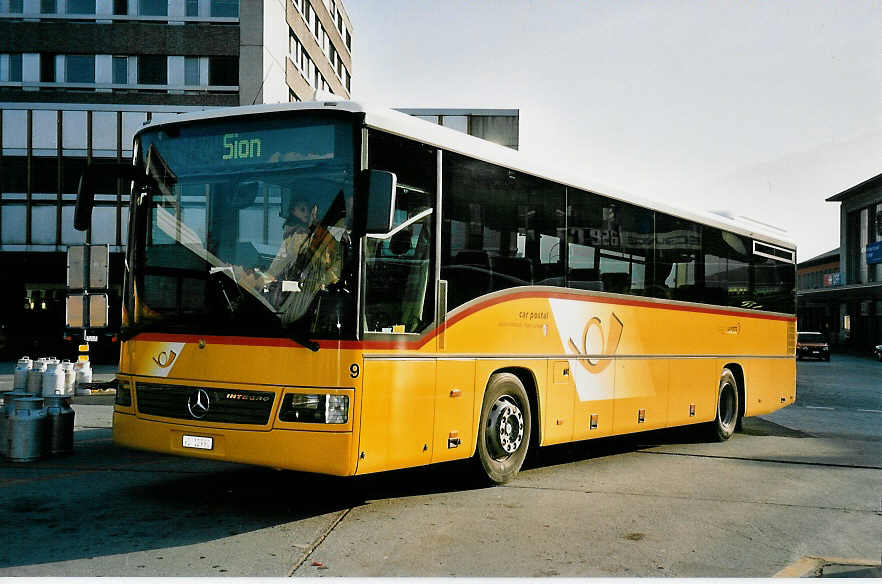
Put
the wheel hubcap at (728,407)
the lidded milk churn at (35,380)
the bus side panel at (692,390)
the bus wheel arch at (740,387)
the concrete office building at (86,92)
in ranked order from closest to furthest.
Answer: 1. the bus side panel at (692,390)
2. the wheel hubcap at (728,407)
3. the bus wheel arch at (740,387)
4. the lidded milk churn at (35,380)
5. the concrete office building at (86,92)

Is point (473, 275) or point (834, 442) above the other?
point (473, 275)

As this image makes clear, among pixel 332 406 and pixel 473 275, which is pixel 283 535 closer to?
pixel 332 406

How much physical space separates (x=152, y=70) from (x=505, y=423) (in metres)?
35.5

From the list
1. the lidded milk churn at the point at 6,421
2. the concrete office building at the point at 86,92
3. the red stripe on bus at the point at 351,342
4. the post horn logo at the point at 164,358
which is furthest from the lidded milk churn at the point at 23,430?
the concrete office building at the point at 86,92

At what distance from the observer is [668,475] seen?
34.9 feet

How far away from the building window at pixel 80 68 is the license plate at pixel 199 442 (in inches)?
1430

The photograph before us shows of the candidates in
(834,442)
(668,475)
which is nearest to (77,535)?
(668,475)

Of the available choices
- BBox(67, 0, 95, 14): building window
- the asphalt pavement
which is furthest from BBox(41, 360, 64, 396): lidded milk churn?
BBox(67, 0, 95, 14): building window

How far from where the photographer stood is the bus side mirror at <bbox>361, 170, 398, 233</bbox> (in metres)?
7.25

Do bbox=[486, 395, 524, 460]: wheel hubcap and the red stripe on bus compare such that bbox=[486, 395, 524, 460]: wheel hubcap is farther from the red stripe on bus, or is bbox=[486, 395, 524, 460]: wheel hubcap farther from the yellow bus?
the red stripe on bus

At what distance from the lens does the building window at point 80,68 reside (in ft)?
132

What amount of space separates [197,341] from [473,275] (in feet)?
8.67

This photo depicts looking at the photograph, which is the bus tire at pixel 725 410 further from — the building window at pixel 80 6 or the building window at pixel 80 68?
the building window at pixel 80 6

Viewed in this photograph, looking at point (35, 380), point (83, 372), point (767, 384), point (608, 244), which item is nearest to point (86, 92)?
point (83, 372)
